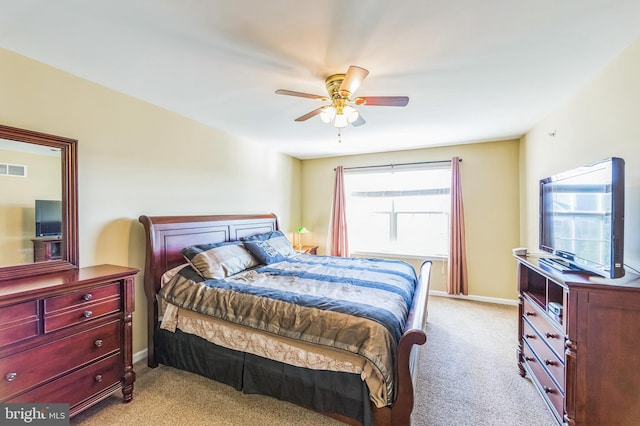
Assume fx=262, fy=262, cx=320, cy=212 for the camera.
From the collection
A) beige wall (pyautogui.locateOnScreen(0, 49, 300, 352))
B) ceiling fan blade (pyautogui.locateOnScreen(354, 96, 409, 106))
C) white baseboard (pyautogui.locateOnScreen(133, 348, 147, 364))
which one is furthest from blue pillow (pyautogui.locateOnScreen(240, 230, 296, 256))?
ceiling fan blade (pyautogui.locateOnScreen(354, 96, 409, 106))

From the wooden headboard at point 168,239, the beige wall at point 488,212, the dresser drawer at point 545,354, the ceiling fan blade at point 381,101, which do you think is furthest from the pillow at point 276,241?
the dresser drawer at point 545,354

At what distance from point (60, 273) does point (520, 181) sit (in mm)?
5168

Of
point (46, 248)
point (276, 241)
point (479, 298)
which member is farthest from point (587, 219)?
point (46, 248)

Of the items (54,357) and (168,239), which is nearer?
(54,357)

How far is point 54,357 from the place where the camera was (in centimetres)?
158

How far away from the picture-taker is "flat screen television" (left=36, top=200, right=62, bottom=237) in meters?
1.89

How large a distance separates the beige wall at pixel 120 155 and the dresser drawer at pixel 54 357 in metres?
0.66

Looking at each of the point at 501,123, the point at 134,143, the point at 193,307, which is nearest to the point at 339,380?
the point at 193,307

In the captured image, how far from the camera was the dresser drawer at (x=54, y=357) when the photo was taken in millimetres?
1406

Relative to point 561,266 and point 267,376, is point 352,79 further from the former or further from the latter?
point 267,376

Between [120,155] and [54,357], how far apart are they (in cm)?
162

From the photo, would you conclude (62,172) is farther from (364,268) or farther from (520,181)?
(520,181)

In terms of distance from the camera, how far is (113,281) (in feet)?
6.07

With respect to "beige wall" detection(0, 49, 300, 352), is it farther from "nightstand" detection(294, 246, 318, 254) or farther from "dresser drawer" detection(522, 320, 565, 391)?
"dresser drawer" detection(522, 320, 565, 391)
